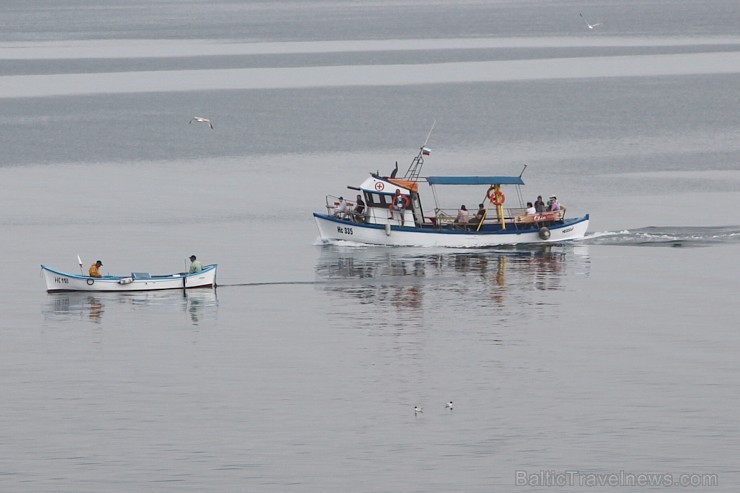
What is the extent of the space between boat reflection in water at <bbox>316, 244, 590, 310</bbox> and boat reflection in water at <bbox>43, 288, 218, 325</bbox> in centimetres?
669

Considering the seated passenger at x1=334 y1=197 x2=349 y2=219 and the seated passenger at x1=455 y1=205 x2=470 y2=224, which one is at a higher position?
the seated passenger at x1=334 y1=197 x2=349 y2=219

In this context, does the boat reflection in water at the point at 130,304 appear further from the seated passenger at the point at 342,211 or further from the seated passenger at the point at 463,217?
the seated passenger at the point at 463,217

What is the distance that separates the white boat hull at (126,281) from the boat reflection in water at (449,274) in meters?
6.14

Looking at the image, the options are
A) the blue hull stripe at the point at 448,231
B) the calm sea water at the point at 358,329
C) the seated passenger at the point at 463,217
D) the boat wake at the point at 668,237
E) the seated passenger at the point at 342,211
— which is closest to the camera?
the calm sea water at the point at 358,329

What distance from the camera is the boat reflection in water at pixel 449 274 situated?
A: 223 feet

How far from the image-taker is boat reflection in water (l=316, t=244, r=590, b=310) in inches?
2677

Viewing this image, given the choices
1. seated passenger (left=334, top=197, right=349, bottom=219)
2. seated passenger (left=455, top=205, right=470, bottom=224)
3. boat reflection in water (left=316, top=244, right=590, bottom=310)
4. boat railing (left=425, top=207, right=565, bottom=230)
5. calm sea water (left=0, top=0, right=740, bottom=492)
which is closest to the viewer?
calm sea water (left=0, top=0, right=740, bottom=492)

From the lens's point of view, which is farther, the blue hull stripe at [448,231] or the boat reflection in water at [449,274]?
the blue hull stripe at [448,231]

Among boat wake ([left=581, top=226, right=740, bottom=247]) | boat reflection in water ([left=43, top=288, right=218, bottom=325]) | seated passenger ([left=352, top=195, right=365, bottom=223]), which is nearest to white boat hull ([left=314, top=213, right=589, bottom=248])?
seated passenger ([left=352, top=195, right=365, bottom=223])

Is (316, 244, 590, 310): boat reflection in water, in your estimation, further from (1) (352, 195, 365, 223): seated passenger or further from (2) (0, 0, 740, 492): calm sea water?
(1) (352, 195, 365, 223): seated passenger

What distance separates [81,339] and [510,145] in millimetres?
72357

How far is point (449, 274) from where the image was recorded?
244ft

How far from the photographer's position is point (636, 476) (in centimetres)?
4284

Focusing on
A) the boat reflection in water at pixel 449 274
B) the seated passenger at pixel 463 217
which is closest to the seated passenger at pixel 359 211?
the boat reflection in water at pixel 449 274
